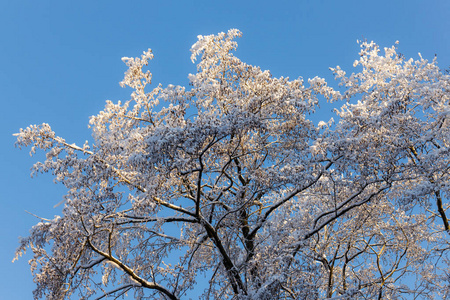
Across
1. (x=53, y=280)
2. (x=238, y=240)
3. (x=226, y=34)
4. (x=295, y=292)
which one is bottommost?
(x=295, y=292)

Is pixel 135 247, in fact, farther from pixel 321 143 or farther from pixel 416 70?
pixel 416 70

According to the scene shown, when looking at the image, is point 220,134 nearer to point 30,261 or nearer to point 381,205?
point 30,261

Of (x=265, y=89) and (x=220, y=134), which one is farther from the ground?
(x=265, y=89)

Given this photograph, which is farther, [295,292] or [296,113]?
[296,113]

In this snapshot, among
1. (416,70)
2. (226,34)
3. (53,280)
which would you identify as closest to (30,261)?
(53,280)

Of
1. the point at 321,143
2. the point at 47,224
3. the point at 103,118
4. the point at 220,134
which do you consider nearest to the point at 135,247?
the point at 47,224

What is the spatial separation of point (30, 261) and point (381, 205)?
327 inches

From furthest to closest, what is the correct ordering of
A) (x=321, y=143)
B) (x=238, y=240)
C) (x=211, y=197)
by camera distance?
(x=211, y=197)
(x=238, y=240)
(x=321, y=143)

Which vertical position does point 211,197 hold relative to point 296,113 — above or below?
below

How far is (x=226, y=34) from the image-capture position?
12414 mm

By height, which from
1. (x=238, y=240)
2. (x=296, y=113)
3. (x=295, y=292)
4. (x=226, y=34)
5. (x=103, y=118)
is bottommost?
(x=295, y=292)

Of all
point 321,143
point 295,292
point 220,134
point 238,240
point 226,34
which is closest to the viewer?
point 220,134

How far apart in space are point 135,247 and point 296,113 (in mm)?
5090

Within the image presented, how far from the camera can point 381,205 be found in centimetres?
1131
